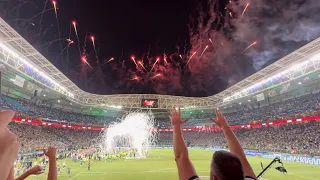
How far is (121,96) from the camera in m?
70.8

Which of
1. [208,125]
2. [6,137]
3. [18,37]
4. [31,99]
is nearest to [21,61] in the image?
[18,37]

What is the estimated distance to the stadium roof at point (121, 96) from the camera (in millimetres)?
28473

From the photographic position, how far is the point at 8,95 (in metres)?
50.2

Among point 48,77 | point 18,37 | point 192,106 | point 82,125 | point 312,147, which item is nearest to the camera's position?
point 18,37

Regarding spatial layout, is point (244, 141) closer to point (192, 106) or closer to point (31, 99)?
point (192, 106)

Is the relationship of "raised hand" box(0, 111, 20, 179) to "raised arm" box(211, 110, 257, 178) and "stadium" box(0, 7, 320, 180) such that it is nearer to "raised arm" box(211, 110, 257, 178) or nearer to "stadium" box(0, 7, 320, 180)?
"raised arm" box(211, 110, 257, 178)

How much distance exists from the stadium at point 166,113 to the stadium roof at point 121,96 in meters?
0.12

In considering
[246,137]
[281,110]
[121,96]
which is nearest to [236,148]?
[281,110]

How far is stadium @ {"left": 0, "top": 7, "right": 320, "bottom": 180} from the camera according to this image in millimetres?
28406

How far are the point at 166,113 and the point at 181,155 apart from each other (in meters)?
84.0

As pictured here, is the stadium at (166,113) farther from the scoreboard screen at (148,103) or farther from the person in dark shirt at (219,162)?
the person in dark shirt at (219,162)

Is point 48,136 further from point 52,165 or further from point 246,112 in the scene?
point 52,165

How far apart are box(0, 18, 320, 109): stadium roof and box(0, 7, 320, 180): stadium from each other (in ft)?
0.39

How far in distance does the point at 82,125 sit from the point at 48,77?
97.4 ft
